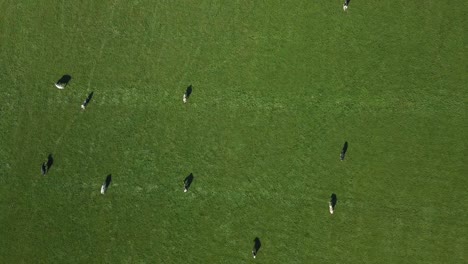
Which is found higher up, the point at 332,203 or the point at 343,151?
the point at 343,151

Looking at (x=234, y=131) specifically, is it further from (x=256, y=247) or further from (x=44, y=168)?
(x=44, y=168)

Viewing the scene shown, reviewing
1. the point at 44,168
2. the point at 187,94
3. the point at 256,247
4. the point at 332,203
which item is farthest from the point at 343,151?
the point at 44,168

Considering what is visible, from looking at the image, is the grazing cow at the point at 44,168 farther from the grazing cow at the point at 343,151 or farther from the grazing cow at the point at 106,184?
the grazing cow at the point at 343,151

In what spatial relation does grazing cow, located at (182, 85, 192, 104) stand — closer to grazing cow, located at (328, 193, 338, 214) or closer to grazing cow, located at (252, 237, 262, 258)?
grazing cow, located at (252, 237, 262, 258)

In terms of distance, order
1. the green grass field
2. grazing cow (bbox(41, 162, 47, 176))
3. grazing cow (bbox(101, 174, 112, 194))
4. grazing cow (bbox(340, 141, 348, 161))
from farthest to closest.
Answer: grazing cow (bbox(41, 162, 47, 176)) < grazing cow (bbox(101, 174, 112, 194)) < grazing cow (bbox(340, 141, 348, 161)) < the green grass field

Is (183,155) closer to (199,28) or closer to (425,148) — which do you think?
(199,28)

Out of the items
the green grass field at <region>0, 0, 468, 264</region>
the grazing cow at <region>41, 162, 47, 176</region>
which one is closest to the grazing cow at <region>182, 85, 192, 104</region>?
the green grass field at <region>0, 0, 468, 264</region>

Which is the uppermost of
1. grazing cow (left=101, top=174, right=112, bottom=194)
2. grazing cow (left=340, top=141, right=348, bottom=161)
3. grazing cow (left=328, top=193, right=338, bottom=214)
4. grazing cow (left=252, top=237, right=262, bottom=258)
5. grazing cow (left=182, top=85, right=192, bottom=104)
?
grazing cow (left=182, top=85, right=192, bottom=104)

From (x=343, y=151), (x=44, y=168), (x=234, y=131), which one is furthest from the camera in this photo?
(x=44, y=168)
